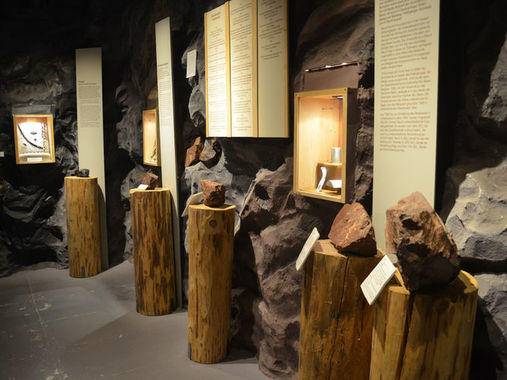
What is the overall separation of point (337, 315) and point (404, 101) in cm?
102

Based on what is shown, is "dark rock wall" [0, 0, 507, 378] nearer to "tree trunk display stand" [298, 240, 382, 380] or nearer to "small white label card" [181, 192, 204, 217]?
"small white label card" [181, 192, 204, 217]

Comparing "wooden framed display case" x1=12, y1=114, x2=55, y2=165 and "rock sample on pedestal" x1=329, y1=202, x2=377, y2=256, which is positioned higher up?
"wooden framed display case" x1=12, y1=114, x2=55, y2=165

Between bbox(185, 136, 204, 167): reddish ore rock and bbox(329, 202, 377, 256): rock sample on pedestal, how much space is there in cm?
223

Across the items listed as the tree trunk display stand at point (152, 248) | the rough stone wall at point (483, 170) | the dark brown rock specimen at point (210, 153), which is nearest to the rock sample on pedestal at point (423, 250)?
the rough stone wall at point (483, 170)

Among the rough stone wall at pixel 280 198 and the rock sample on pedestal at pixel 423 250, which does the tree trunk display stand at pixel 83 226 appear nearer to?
the rough stone wall at pixel 280 198

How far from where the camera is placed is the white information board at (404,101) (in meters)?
2.03

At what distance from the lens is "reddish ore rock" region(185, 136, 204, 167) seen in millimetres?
4191

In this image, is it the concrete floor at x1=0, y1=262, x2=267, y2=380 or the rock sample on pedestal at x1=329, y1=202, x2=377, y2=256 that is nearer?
the rock sample on pedestal at x1=329, y1=202, x2=377, y2=256

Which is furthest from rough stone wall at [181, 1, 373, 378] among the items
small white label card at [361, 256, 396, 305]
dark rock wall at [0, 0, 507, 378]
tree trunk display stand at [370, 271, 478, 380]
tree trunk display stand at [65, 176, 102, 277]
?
tree trunk display stand at [65, 176, 102, 277]

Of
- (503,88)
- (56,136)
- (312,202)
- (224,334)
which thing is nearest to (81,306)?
(224,334)

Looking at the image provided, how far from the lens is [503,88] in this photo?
6.19 ft

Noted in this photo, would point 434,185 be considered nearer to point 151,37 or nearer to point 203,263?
point 203,263

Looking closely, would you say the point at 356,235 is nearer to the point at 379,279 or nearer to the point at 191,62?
the point at 379,279

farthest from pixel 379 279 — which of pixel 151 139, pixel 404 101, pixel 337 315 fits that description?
pixel 151 139
